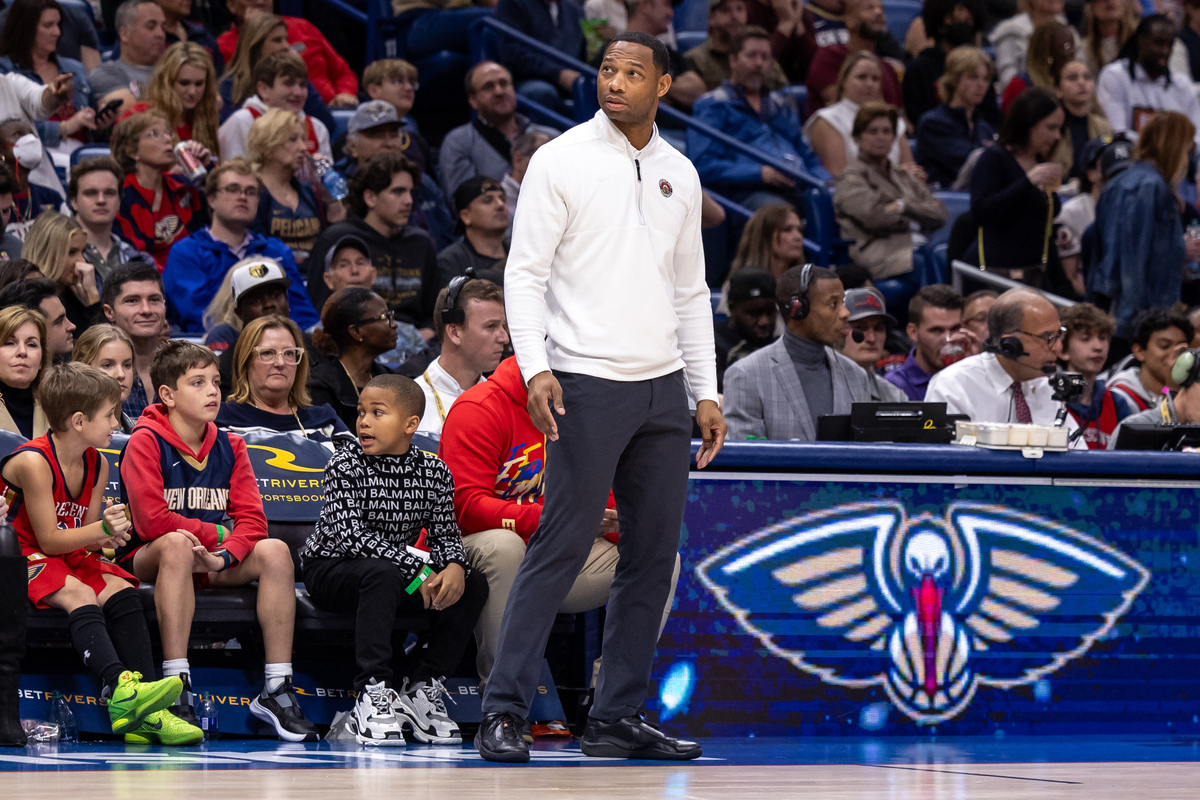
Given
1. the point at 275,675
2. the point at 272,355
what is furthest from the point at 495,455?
the point at 272,355

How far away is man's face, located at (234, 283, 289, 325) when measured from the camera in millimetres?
7012

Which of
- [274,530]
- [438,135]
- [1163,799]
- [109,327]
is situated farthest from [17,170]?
[1163,799]

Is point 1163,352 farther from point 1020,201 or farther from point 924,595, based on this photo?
point 924,595

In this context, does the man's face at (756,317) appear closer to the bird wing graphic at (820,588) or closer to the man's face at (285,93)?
the bird wing graphic at (820,588)

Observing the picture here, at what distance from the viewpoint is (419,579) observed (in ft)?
16.1

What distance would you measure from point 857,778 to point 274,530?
98.3 inches

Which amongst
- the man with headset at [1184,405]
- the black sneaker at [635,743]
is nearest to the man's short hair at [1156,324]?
the man with headset at [1184,405]

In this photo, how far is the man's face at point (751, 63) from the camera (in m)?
11.0

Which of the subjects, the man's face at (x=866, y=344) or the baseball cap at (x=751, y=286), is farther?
the baseball cap at (x=751, y=286)

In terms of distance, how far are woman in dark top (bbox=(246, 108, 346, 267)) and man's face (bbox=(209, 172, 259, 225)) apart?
67cm

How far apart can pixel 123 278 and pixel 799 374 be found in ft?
9.38

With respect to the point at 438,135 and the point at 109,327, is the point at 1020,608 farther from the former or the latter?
the point at 438,135

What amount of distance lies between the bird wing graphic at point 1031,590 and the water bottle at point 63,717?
2.96 metres

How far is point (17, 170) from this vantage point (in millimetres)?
7934
